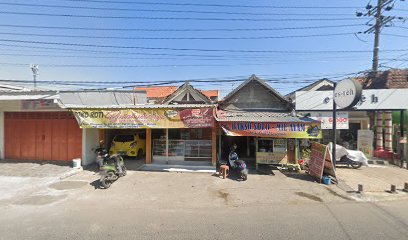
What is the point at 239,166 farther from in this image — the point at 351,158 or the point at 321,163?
the point at 351,158

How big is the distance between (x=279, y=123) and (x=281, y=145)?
1451 mm

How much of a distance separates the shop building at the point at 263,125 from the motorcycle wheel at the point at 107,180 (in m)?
5.01

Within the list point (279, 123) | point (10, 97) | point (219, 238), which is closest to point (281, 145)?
point (279, 123)

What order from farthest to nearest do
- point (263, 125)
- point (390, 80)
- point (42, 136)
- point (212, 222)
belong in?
point (390, 80), point (42, 136), point (263, 125), point (212, 222)

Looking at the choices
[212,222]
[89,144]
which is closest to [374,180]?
[212,222]

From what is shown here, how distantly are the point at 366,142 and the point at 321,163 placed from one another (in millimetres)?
7314

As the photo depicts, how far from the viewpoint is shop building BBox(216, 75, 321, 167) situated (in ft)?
32.9

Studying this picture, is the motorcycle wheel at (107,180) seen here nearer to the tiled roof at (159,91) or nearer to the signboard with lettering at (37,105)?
the signboard with lettering at (37,105)

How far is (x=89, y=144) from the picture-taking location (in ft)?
38.5

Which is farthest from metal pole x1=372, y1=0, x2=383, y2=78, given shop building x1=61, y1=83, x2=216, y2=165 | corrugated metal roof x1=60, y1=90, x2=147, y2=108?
corrugated metal roof x1=60, y1=90, x2=147, y2=108

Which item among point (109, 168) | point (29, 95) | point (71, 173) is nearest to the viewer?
point (109, 168)

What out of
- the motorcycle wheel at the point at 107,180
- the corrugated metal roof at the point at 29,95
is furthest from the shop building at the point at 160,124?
the motorcycle wheel at the point at 107,180

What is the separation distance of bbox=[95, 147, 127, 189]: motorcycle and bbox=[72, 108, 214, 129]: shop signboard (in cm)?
145

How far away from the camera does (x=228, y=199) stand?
7.12 meters
